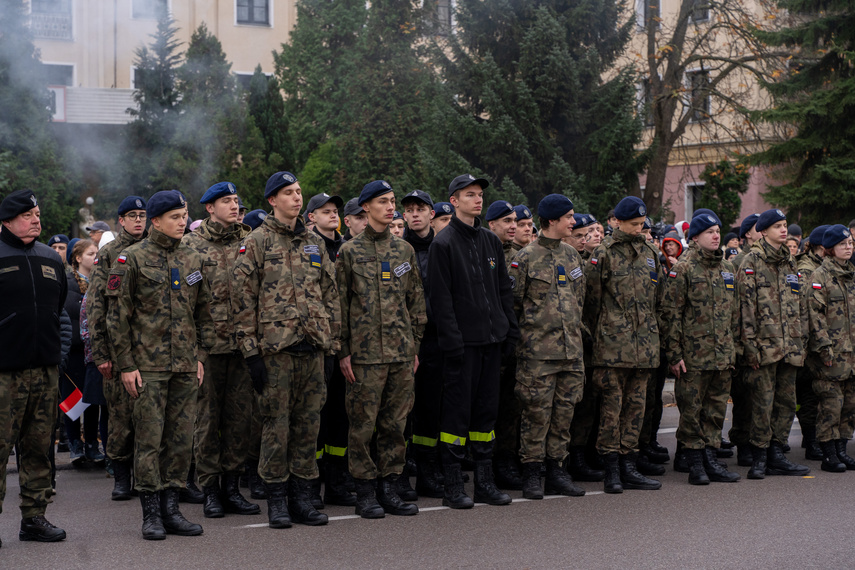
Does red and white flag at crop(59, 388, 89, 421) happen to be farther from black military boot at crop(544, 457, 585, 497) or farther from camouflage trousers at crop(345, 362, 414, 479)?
black military boot at crop(544, 457, 585, 497)

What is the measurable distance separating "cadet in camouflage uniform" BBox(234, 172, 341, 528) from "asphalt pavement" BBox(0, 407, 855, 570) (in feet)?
1.23

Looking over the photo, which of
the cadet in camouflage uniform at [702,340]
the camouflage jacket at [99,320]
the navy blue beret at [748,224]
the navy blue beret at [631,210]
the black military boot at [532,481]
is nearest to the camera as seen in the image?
the camouflage jacket at [99,320]

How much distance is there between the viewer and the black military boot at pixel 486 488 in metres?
7.50

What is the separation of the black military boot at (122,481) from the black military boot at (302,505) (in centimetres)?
166

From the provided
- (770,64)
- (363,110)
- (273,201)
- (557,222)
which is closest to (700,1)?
(770,64)

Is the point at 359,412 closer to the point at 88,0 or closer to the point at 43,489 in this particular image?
the point at 43,489

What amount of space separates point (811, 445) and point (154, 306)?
6.31 meters

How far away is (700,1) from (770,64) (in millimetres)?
2045

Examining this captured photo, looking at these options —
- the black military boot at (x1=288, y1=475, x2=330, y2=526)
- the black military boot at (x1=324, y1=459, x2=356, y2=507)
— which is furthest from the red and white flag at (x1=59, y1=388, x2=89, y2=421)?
the black military boot at (x1=288, y1=475, x2=330, y2=526)

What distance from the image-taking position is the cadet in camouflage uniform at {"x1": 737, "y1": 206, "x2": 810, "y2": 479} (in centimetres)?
870

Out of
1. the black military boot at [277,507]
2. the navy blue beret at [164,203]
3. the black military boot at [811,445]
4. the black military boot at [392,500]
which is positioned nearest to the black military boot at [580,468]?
the black military boot at [392,500]

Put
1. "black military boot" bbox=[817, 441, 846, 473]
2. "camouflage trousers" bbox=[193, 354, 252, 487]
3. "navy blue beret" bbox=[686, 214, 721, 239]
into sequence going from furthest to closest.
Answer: "black military boot" bbox=[817, 441, 846, 473], "navy blue beret" bbox=[686, 214, 721, 239], "camouflage trousers" bbox=[193, 354, 252, 487]

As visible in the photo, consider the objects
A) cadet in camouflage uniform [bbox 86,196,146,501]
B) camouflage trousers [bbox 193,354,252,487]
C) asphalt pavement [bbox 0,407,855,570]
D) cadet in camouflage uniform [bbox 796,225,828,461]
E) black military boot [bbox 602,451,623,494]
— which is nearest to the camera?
asphalt pavement [bbox 0,407,855,570]

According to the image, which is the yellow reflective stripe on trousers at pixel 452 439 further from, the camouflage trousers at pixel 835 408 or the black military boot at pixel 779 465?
the camouflage trousers at pixel 835 408
